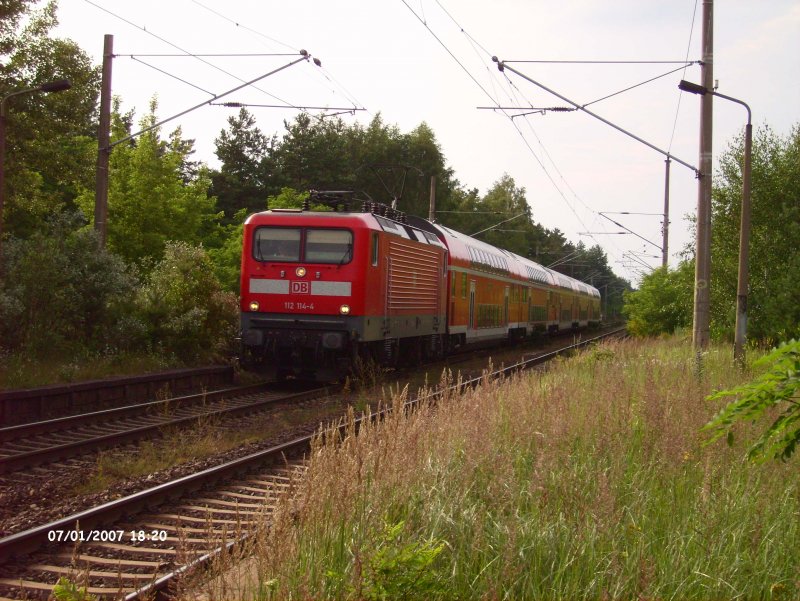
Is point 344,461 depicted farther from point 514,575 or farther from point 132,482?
point 132,482

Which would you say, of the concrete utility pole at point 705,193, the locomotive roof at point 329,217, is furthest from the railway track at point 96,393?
A: the concrete utility pole at point 705,193

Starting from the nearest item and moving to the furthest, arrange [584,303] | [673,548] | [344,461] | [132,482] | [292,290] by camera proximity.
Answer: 1. [673,548]
2. [344,461]
3. [132,482]
4. [292,290]
5. [584,303]

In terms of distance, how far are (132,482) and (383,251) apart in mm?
8981

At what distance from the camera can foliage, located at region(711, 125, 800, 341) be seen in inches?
789

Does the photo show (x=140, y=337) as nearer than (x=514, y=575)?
No

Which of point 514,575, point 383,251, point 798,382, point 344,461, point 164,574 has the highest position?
point 383,251

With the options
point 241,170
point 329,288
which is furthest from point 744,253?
point 241,170

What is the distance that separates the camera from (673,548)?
15.8ft

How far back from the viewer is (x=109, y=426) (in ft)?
37.8

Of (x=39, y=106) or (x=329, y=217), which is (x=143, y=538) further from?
(x=39, y=106)

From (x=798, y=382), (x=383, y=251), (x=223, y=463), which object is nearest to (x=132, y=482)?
(x=223, y=463)

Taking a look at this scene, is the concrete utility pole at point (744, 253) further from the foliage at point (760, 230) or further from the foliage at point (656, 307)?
the foliage at point (656, 307)
